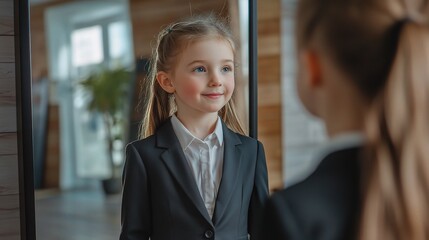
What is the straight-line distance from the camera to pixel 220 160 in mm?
1054

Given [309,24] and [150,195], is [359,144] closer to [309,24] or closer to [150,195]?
[309,24]

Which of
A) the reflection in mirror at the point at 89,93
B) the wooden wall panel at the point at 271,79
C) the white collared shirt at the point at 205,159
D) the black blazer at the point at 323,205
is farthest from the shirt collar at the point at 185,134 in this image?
the wooden wall panel at the point at 271,79

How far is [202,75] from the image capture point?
102cm

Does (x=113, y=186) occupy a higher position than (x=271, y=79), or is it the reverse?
(x=271, y=79)

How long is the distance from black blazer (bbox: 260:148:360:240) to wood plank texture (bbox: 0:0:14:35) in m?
0.75

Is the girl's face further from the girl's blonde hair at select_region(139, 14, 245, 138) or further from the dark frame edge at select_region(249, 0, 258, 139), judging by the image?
the dark frame edge at select_region(249, 0, 258, 139)

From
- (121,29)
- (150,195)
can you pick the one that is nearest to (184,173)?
(150,195)

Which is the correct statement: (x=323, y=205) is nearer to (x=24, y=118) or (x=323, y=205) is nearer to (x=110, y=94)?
(x=24, y=118)

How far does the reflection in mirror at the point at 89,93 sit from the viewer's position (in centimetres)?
130

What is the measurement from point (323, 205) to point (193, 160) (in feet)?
1.84

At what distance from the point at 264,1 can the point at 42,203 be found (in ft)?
4.88

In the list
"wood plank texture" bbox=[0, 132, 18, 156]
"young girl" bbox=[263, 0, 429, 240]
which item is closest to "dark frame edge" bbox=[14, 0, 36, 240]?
"wood plank texture" bbox=[0, 132, 18, 156]

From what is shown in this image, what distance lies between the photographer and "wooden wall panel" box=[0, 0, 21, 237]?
41.9 inches

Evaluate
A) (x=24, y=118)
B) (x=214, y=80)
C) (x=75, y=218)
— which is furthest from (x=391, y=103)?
(x=75, y=218)
